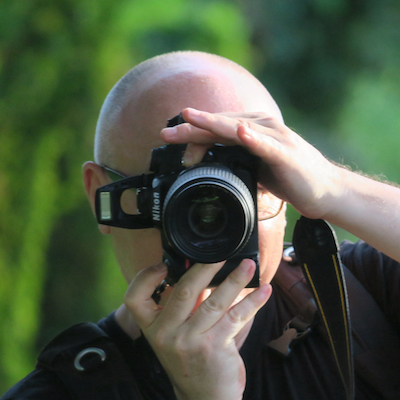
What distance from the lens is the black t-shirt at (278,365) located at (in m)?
1.06

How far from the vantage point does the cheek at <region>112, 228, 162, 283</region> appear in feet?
3.63

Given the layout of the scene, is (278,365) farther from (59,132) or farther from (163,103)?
(59,132)

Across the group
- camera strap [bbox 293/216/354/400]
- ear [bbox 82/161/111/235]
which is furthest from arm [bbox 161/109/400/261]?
ear [bbox 82/161/111/235]

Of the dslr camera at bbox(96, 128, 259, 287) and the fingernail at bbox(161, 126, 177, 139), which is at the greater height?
the fingernail at bbox(161, 126, 177, 139)

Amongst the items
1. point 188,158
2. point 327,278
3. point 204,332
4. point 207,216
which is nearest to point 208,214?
point 207,216

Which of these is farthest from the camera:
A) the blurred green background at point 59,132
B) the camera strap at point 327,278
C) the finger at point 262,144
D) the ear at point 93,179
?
the blurred green background at point 59,132

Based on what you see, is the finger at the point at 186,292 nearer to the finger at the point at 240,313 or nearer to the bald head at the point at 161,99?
the finger at the point at 240,313

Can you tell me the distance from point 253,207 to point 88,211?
2.02 metres

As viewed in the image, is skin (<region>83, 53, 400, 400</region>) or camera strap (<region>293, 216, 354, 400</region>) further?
camera strap (<region>293, 216, 354, 400</region>)

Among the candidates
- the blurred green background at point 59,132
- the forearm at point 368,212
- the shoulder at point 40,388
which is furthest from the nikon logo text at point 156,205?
the blurred green background at point 59,132

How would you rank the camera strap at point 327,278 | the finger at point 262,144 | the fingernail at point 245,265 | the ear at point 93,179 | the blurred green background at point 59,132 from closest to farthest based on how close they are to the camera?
the finger at point 262,144, the fingernail at point 245,265, the camera strap at point 327,278, the ear at point 93,179, the blurred green background at point 59,132

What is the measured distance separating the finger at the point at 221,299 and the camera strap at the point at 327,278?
21cm

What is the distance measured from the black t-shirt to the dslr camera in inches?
10.8

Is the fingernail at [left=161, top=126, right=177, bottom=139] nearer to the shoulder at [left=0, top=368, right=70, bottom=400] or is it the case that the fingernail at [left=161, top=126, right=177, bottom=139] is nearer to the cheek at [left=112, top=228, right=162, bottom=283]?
the cheek at [left=112, top=228, right=162, bottom=283]
